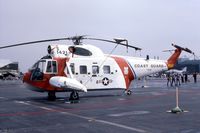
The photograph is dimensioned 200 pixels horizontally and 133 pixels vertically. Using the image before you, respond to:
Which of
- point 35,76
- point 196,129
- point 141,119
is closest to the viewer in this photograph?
point 196,129

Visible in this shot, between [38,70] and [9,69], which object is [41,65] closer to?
[38,70]

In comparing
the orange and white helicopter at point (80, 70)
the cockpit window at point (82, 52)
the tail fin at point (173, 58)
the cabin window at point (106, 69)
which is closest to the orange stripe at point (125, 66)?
the orange and white helicopter at point (80, 70)

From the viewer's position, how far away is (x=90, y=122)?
12461 millimetres

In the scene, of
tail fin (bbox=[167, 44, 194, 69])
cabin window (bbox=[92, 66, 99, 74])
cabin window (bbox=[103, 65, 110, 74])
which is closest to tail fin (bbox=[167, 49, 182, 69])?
tail fin (bbox=[167, 44, 194, 69])

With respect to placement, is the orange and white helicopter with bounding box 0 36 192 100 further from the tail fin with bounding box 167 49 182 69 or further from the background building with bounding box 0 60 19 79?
the background building with bounding box 0 60 19 79

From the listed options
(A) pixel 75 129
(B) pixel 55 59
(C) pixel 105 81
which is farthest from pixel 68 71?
(A) pixel 75 129

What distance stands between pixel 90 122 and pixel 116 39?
8.47 metres

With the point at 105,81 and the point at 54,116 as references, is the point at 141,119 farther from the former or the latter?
the point at 105,81

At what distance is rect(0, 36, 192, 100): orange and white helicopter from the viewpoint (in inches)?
850

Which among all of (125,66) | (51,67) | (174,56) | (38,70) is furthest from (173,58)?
(38,70)

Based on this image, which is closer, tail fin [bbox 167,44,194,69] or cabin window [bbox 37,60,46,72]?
cabin window [bbox 37,60,46,72]

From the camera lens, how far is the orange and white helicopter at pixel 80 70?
21578 millimetres

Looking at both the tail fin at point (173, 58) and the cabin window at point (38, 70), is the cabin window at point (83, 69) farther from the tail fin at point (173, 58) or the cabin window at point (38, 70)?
the tail fin at point (173, 58)

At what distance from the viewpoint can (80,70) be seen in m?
23.4
